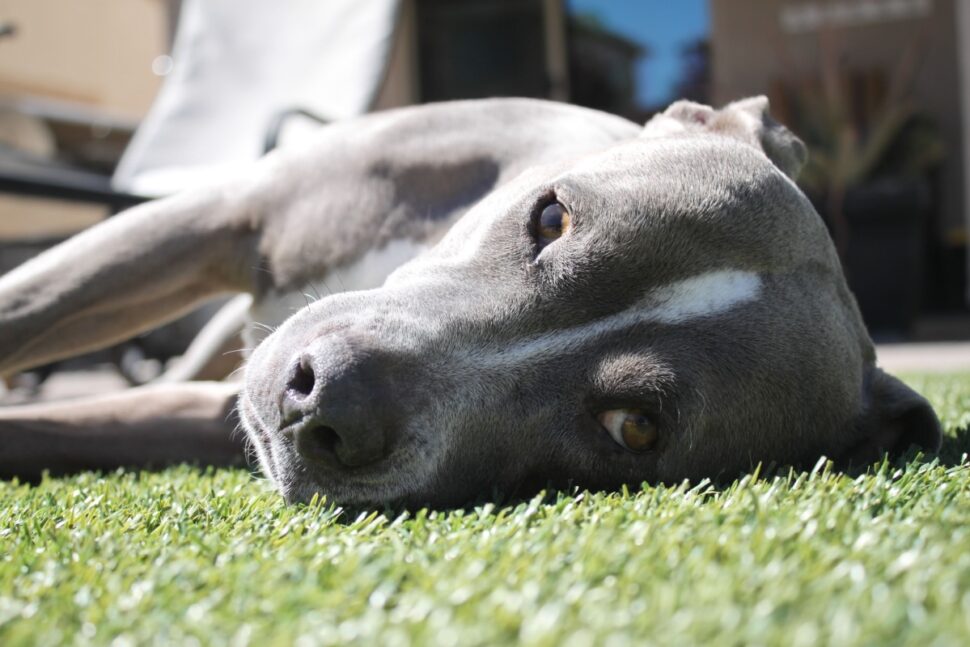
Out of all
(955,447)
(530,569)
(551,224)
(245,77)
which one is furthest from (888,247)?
(530,569)

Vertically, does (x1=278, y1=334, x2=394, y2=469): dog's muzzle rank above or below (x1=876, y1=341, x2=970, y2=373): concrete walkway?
above

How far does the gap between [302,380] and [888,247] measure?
18.1 ft

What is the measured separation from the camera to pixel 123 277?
2.10 metres

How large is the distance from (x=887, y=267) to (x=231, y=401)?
16.4 feet

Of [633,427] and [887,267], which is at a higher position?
[633,427]

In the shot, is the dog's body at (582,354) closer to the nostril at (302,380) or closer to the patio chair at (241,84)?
the nostril at (302,380)

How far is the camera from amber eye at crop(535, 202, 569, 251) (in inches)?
63.6

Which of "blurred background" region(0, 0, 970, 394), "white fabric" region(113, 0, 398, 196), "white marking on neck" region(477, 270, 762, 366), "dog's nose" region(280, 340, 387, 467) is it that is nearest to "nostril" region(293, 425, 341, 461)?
"dog's nose" region(280, 340, 387, 467)

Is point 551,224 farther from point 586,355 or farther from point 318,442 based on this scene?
point 318,442

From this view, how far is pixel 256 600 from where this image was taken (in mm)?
911

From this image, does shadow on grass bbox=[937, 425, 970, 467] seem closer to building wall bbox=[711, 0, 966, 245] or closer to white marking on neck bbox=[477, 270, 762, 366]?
white marking on neck bbox=[477, 270, 762, 366]

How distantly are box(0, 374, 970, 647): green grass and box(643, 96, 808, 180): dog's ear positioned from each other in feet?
2.68

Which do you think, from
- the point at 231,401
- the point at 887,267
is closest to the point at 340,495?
the point at 231,401

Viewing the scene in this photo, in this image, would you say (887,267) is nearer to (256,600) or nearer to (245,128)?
(245,128)
